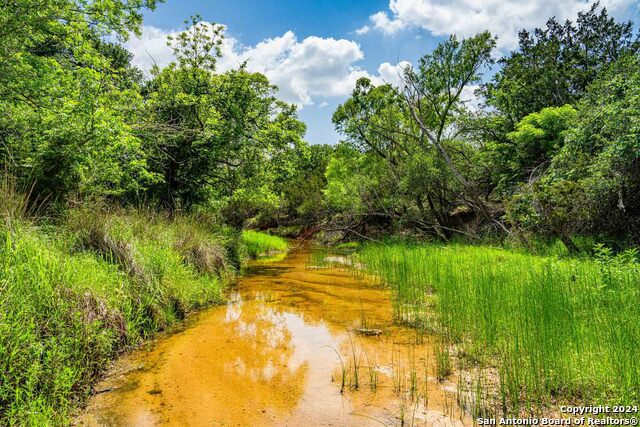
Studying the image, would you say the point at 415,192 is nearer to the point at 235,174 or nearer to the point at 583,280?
the point at 235,174

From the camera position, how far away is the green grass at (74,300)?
296 cm

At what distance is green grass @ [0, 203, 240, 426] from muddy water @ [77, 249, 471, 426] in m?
0.36

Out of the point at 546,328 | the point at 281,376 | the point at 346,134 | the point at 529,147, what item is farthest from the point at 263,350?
the point at 346,134

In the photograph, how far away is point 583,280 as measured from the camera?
5383 mm

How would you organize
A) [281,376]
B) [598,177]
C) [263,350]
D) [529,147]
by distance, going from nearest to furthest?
[281,376]
[263,350]
[598,177]
[529,147]

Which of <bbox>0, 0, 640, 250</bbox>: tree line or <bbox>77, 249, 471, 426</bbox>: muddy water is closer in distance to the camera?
<bbox>77, 249, 471, 426</bbox>: muddy water

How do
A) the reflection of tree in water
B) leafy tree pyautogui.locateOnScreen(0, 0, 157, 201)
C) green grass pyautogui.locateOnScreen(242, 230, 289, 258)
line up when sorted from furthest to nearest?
green grass pyautogui.locateOnScreen(242, 230, 289, 258) < leafy tree pyautogui.locateOnScreen(0, 0, 157, 201) < the reflection of tree in water

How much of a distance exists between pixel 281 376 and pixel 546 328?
117 inches

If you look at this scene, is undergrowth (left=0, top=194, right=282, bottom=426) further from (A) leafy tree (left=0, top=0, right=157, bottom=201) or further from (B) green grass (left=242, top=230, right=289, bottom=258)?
(B) green grass (left=242, top=230, right=289, bottom=258)

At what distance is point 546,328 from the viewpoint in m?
3.68

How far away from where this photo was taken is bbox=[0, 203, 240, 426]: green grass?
2.96 meters

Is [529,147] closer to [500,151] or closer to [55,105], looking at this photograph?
[500,151]

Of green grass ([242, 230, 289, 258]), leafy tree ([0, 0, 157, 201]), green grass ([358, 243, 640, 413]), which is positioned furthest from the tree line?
green grass ([358, 243, 640, 413])

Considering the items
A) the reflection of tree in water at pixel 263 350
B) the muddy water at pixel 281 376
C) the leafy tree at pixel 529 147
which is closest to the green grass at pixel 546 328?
the muddy water at pixel 281 376
